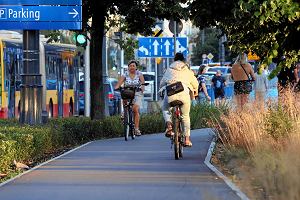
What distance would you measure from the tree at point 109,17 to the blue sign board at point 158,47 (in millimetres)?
6157

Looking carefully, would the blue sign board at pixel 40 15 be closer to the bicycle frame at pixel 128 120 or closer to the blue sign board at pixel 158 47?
the bicycle frame at pixel 128 120

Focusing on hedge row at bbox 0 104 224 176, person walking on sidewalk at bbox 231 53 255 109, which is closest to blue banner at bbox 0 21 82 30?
hedge row at bbox 0 104 224 176

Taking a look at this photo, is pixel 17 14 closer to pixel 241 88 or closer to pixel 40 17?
pixel 40 17

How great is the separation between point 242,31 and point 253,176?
485 cm

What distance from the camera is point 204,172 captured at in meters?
10.8

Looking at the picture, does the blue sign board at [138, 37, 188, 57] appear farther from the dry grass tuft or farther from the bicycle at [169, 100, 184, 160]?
the bicycle at [169, 100, 184, 160]

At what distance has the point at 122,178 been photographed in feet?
33.9

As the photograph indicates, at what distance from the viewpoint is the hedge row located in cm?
Result: 1175

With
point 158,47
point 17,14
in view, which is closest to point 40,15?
point 17,14

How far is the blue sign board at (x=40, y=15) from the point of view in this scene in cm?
1446

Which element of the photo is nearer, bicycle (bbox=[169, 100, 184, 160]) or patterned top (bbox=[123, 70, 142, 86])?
bicycle (bbox=[169, 100, 184, 160])

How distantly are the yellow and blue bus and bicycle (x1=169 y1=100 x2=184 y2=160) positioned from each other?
7596 mm

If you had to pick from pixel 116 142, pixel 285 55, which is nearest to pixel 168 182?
pixel 285 55

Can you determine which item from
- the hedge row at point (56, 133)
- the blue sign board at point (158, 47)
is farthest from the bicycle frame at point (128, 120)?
the blue sign board at point (158, 47)
